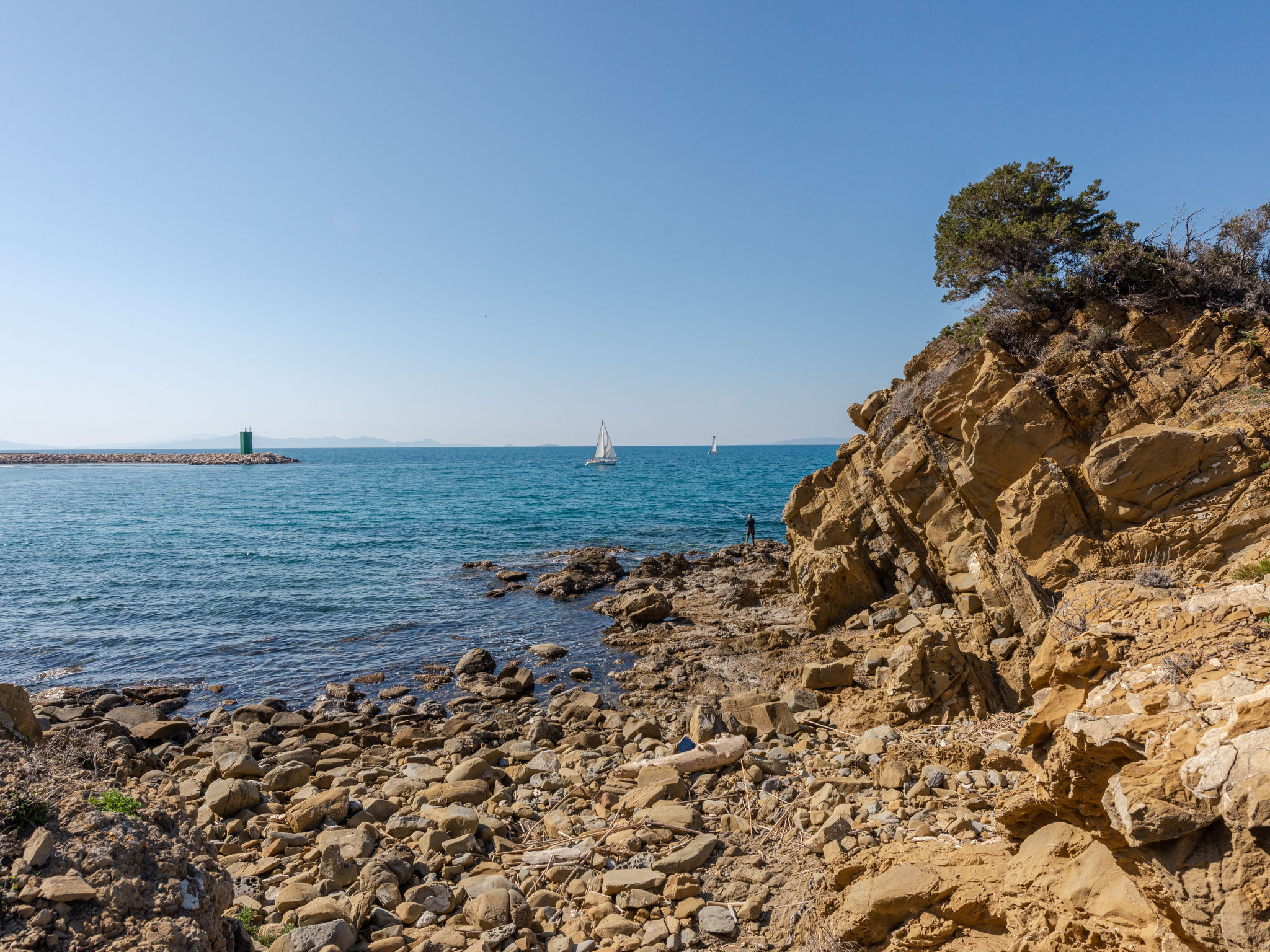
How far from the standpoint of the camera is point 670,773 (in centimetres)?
985

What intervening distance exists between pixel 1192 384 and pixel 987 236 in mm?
6612

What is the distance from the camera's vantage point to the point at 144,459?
585 feet

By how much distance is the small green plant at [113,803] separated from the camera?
5.18 m

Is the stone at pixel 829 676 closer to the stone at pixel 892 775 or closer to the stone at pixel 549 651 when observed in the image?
the stone at pixel 892 775

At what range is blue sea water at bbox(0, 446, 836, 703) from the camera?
19.7 meters

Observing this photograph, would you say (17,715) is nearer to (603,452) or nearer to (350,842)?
(350,842)

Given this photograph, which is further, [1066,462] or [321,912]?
[1066,462]

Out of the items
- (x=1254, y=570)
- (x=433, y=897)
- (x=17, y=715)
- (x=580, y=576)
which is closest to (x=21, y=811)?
(x=17, y=715)

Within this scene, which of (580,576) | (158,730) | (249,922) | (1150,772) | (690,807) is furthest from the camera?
(580,576)

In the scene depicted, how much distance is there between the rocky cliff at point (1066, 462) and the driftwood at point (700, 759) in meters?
5.53

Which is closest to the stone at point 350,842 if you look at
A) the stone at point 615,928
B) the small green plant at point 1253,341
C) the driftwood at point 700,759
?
the stone at point 615,928

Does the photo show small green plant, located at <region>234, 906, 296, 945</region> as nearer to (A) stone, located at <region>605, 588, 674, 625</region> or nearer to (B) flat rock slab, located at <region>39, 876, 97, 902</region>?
(B) flat rock slab, located at <region>39, 876, 97, 902</region>

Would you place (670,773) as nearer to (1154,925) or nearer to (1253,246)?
(1154,925)

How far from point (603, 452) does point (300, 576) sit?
4114 inches
